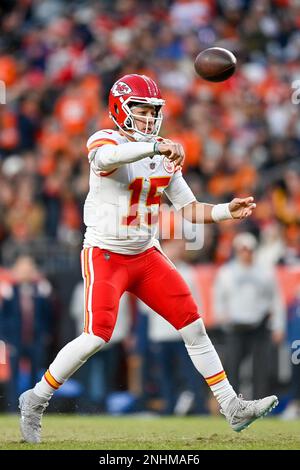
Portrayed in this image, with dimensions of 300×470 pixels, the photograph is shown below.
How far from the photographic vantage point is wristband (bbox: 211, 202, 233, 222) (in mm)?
6270

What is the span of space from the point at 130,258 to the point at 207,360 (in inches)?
28.4

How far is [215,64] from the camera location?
6496 mm

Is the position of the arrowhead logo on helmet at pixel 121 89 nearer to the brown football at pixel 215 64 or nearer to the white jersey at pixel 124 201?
the white jersey at pixel 124 201

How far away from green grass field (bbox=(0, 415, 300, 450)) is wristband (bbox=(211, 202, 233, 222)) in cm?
125

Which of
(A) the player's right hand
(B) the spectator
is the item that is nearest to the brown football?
(A) the player's right hand

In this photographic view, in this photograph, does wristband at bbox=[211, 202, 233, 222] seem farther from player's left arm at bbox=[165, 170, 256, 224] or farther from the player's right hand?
the player's right hand

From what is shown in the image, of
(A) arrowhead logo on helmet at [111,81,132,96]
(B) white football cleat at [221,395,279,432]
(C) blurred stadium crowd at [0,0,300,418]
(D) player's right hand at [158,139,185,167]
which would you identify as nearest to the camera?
(D) player's right hand at [158,139,185,167]

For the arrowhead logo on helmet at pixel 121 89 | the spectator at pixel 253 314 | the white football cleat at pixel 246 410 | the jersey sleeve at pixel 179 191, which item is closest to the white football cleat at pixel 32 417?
the white football cleat at pixel 246 410

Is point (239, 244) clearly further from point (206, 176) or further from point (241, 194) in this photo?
point (206, 176)

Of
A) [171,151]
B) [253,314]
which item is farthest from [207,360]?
[253,314]

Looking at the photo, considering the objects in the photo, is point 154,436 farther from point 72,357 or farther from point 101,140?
point 101,140

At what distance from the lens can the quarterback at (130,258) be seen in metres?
6.02

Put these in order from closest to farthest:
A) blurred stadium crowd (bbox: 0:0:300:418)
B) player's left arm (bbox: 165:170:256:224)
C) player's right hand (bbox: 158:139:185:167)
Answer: player's right hand (bbox: 158:139:185:167), player's left arm (bbox: 165:170:256:224), blurred stadium crowd (bbox: 0:0:300:418)
